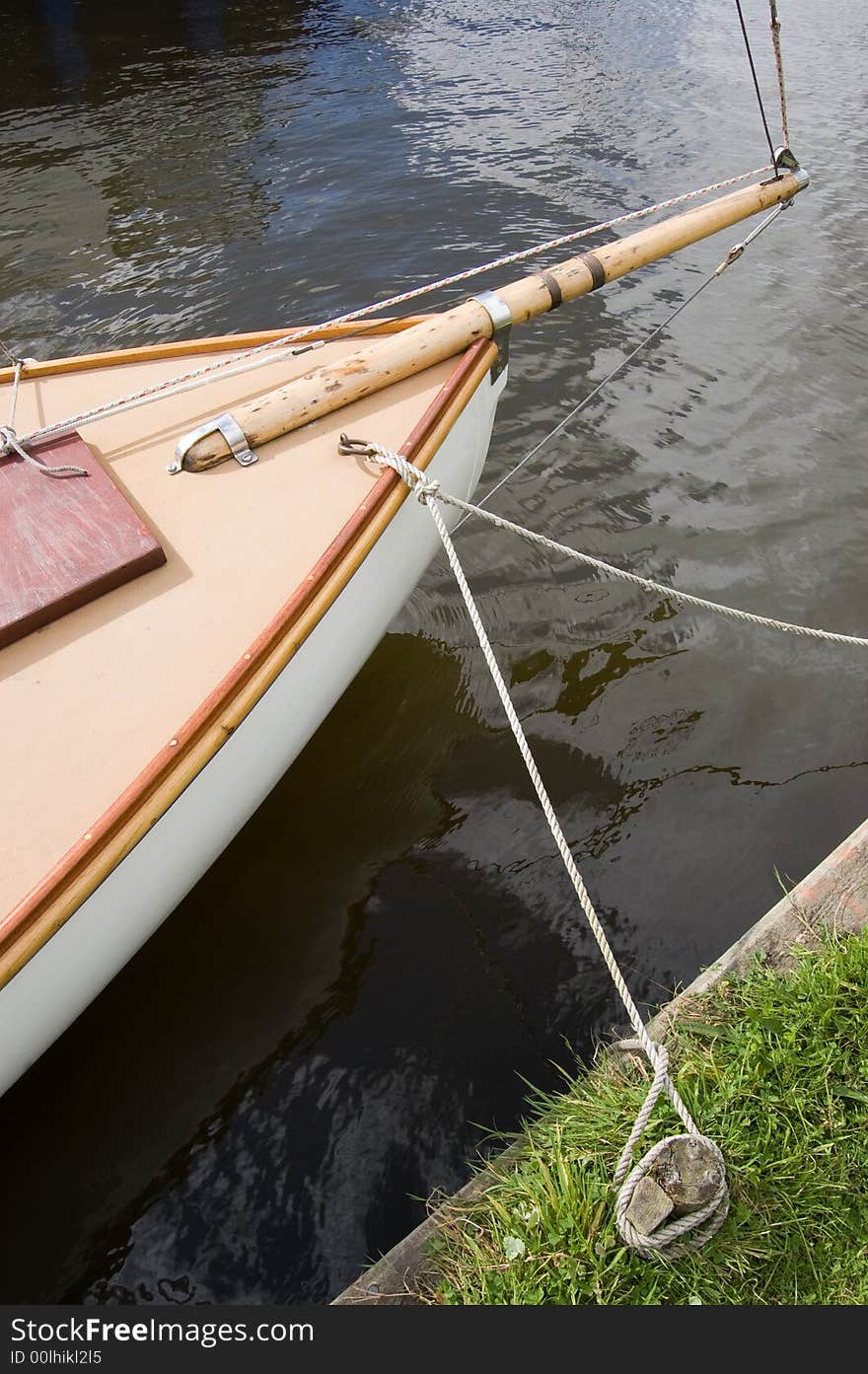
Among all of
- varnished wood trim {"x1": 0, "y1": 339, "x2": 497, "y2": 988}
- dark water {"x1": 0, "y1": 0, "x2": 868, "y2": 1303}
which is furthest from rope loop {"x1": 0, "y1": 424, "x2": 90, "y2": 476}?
dark water {"x1": 0, "y1": 0, "x2": 868, "y2": 1303}

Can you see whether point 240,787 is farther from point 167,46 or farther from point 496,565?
point 167,46

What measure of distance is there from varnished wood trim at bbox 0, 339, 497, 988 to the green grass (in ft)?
4.87

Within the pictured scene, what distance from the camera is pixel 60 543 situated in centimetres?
334

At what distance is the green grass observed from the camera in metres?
2.41

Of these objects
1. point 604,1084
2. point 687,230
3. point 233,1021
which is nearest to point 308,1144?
point 233,1021

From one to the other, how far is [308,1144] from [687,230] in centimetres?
453

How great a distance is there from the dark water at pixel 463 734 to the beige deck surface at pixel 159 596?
1.20 m

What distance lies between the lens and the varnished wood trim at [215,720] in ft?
8.49

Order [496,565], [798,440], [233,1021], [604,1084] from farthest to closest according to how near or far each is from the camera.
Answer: [798,440] → [496,565] → [233,1021] → [604,1084]

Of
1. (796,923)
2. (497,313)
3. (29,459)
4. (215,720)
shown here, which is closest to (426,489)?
(497,313)

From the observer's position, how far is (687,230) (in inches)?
177

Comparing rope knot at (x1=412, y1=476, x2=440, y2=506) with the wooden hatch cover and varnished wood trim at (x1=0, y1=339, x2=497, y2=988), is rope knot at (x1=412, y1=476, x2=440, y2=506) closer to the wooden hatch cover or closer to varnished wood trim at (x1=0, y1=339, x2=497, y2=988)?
varnished wood trim at (x1=0, y1=339, x2=497, y2=988)

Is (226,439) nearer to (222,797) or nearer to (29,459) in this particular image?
(29,459)

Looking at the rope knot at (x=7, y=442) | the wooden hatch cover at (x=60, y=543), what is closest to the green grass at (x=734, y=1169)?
the wooden hatch cover at (x=60, y=543)
